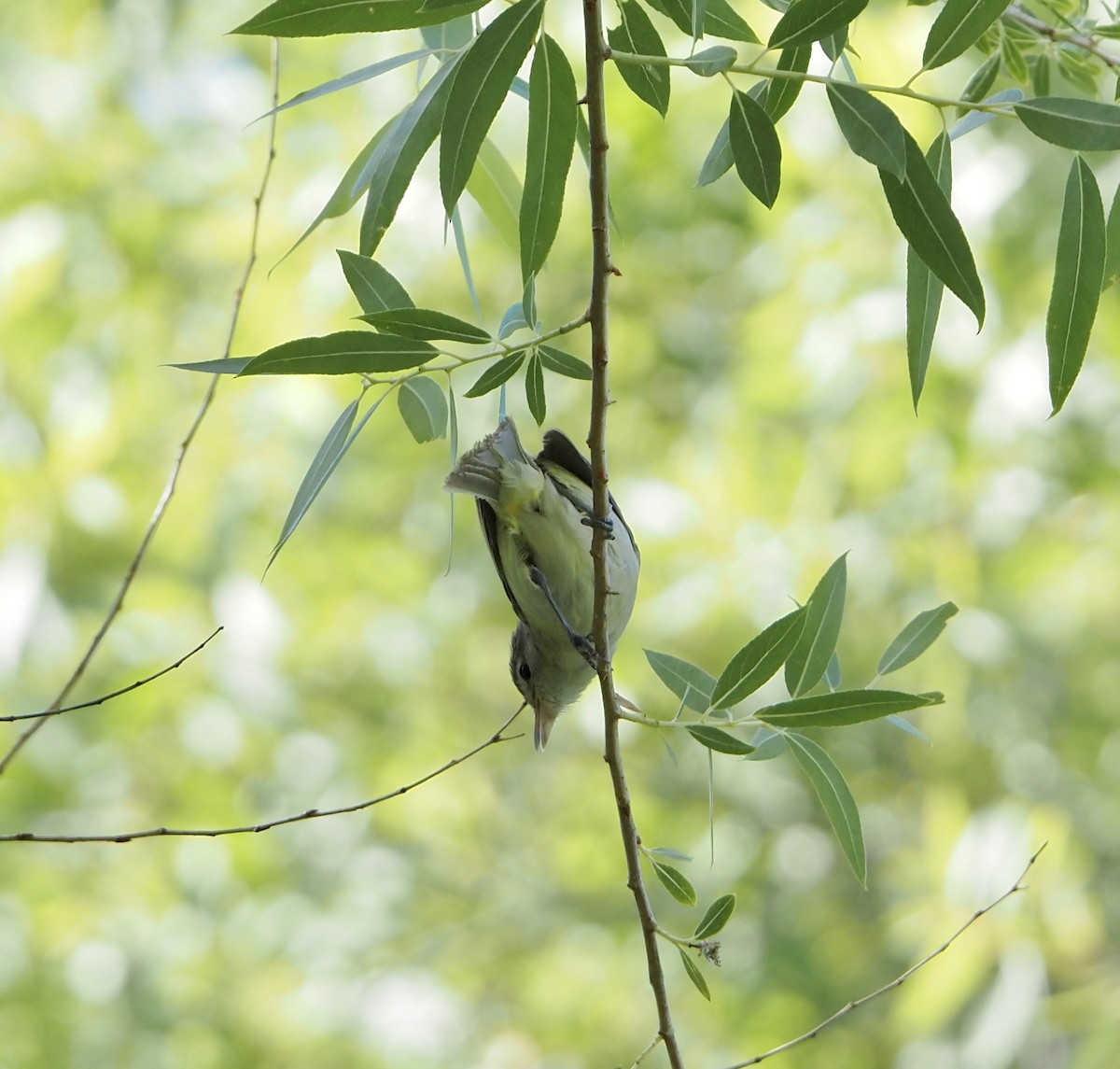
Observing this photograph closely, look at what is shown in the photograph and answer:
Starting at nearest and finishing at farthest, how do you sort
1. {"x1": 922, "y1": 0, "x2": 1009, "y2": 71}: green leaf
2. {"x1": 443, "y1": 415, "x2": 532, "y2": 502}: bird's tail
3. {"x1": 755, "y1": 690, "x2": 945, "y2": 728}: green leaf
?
{"x1": 922, "y1": 0, "x2": 1009, "y2": 71}: green leaf, {"x1": 755, "y1": 690, "x2": 945, "y2": 728}: green leaf, {"x1": 443, "y1": 415, "x2": 532, "y2": 502}: bird's tail

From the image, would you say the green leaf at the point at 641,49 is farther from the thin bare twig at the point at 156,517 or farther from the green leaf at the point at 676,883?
the green leaf at the point at 676,883

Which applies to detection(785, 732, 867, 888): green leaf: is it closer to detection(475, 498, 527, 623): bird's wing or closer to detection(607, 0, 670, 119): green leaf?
detection(607, 0, 670, 119): green leaf

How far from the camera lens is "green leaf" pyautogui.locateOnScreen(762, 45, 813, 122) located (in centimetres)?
146

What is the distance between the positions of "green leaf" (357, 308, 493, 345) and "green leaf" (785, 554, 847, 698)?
643 millimetres

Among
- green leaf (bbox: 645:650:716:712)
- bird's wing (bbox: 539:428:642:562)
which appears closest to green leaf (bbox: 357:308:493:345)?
green leaf (bbox: 645:650:716:712)

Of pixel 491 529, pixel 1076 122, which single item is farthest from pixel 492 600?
pixel 1076 122

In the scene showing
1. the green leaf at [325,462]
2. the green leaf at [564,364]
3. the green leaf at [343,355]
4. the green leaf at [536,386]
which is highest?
the green leaf at [343,355]

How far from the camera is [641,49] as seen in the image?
1.58 m

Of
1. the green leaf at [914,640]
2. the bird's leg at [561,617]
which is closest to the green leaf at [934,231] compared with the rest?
the green leaf at [914,640]

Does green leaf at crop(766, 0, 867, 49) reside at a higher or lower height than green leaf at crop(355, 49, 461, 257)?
higher

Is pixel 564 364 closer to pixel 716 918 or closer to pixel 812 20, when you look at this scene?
pixel 812 20

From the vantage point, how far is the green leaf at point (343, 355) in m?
1.49

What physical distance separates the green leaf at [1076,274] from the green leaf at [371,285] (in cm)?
83

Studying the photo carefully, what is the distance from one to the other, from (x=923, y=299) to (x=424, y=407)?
2.46 feet
